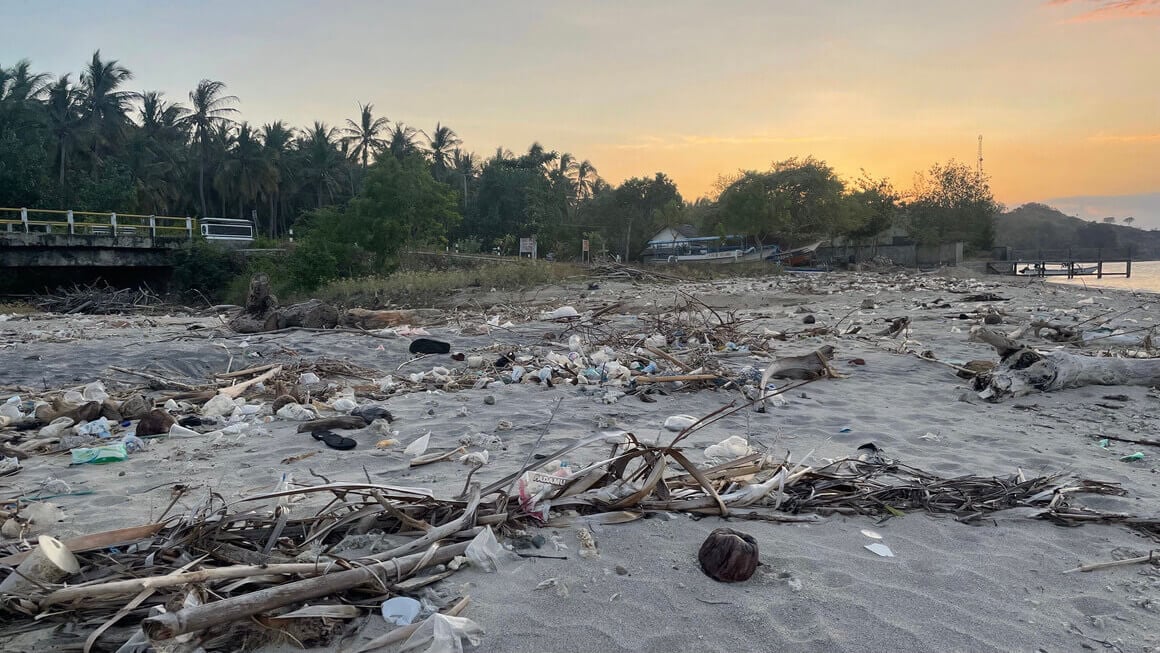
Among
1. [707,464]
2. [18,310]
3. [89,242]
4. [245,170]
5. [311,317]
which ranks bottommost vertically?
[18,310]

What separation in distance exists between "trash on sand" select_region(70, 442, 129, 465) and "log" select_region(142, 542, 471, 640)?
2.06 meters

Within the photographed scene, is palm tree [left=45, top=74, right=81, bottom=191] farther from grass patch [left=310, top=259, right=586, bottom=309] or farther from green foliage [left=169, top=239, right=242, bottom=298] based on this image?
grass patch [left=310, top=259, right=586, bottom=309]

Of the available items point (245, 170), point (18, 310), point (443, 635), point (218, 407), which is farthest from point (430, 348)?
point (245, 170)

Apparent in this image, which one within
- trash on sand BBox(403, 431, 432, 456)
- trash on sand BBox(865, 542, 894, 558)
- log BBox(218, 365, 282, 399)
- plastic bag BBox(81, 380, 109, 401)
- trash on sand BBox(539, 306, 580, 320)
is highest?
trash on sand BBox(539, 306, 580, 320)

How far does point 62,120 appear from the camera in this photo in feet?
111

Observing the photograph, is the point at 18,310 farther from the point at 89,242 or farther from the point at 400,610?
the point at 400,610

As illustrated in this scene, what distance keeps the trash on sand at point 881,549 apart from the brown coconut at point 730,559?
45cm

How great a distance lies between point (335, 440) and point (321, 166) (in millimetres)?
43029

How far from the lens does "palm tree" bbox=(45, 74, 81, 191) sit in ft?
109

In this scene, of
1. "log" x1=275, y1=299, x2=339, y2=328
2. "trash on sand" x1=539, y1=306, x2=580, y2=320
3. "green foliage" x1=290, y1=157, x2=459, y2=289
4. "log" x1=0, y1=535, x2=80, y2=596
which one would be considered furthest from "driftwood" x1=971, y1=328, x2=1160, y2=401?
"green foliage" x1=290, y1=157, x2=459, y2=289

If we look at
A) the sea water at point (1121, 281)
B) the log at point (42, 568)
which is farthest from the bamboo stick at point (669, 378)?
the sea water at point (1121, 281)

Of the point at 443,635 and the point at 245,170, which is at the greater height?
the point at 245,170

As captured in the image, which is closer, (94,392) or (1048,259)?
(94,392)

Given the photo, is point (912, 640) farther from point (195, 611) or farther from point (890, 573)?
point (195, 611)
